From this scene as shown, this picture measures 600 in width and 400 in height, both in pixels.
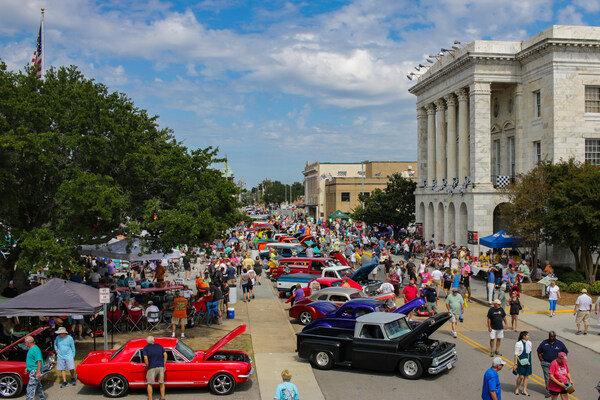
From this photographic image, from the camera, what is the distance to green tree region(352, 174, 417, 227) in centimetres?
5503

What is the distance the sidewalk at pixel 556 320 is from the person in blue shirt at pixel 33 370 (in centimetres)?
1515

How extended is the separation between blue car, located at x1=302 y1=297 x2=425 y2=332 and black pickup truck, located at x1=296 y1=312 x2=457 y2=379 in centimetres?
81

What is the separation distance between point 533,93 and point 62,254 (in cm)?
3459

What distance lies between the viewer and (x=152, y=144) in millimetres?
22703

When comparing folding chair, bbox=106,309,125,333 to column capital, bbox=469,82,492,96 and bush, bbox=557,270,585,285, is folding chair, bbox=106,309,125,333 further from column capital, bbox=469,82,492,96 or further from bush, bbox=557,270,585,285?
column capital, bbox=469,82,492,96

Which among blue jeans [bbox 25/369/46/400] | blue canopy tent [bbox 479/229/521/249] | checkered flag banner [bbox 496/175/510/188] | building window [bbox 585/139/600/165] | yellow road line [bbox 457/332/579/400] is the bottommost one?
yellow road line [bbox 457/332/579/400]

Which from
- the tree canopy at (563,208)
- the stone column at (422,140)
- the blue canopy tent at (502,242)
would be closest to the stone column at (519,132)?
the blue canopy tent at (502,242)

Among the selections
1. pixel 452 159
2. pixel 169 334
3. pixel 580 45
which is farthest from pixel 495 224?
pixel 169 334

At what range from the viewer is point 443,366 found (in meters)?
13.5

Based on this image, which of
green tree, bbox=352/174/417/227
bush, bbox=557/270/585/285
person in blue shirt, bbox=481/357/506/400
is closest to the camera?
person in blue shirt, bbox=481/357/506/400

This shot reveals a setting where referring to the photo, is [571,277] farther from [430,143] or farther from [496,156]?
[430,143]

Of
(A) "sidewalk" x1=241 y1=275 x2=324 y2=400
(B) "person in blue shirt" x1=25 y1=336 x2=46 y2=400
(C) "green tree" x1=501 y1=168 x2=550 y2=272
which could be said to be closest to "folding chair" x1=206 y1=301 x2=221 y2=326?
(A) "sidewalk" x1=241 y1=275 x2=324 y2=400

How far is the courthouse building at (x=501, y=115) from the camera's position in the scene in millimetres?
36344

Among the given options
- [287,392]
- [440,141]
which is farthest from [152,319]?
[440,141]
